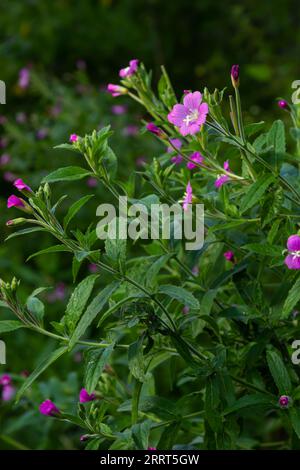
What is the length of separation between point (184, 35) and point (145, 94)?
3185mm

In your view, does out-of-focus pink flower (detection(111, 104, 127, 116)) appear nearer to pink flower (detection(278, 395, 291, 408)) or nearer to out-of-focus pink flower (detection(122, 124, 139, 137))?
out-of-focus pink flower (detection(122, 124, 139, 137))

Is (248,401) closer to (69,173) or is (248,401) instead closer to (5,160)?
(69,173)

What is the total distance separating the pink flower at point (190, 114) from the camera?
1.13 meters

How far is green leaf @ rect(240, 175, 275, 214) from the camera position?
1.14 metres

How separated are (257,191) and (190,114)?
16 centimetres

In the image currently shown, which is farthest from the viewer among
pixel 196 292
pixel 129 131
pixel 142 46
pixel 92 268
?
pixel 142 46

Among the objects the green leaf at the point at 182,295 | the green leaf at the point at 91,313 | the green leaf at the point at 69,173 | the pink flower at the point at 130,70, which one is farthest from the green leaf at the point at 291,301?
the pink flower at the point at 130,70

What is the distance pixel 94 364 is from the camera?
3.77 ft

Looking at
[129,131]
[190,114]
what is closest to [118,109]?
[129,131]

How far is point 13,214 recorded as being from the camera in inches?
132

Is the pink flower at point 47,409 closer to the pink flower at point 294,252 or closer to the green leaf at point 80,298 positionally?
the green leaf at point 80,298
